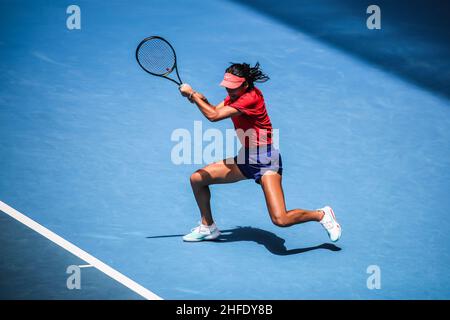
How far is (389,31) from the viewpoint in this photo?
14.2 metres

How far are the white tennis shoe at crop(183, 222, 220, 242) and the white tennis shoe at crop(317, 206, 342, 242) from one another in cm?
118

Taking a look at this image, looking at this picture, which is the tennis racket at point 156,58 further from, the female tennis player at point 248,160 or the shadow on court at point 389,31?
the shadow on court at point 389,31

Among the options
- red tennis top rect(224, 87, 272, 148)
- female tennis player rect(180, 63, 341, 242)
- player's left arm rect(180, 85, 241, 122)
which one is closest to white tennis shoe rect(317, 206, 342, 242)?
female tennis player rect(180, 63, 341, 242)

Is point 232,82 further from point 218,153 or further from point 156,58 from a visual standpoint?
point 218,153

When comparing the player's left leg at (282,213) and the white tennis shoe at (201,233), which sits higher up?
the player's left leg at (282,213)

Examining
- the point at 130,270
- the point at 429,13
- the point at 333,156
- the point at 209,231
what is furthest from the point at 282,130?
the point at 429,13

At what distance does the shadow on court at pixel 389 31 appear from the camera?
42.6 feet

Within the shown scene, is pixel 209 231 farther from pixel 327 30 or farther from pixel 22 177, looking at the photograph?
pixel 327 30

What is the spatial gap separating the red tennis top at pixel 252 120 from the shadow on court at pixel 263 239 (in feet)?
3.66

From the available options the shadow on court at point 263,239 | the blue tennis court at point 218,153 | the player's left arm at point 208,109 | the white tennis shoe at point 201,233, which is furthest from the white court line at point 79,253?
the player's left arm at point 208,109

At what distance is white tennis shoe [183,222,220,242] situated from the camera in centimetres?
827

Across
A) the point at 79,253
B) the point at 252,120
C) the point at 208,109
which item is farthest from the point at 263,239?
the point at 79,253
